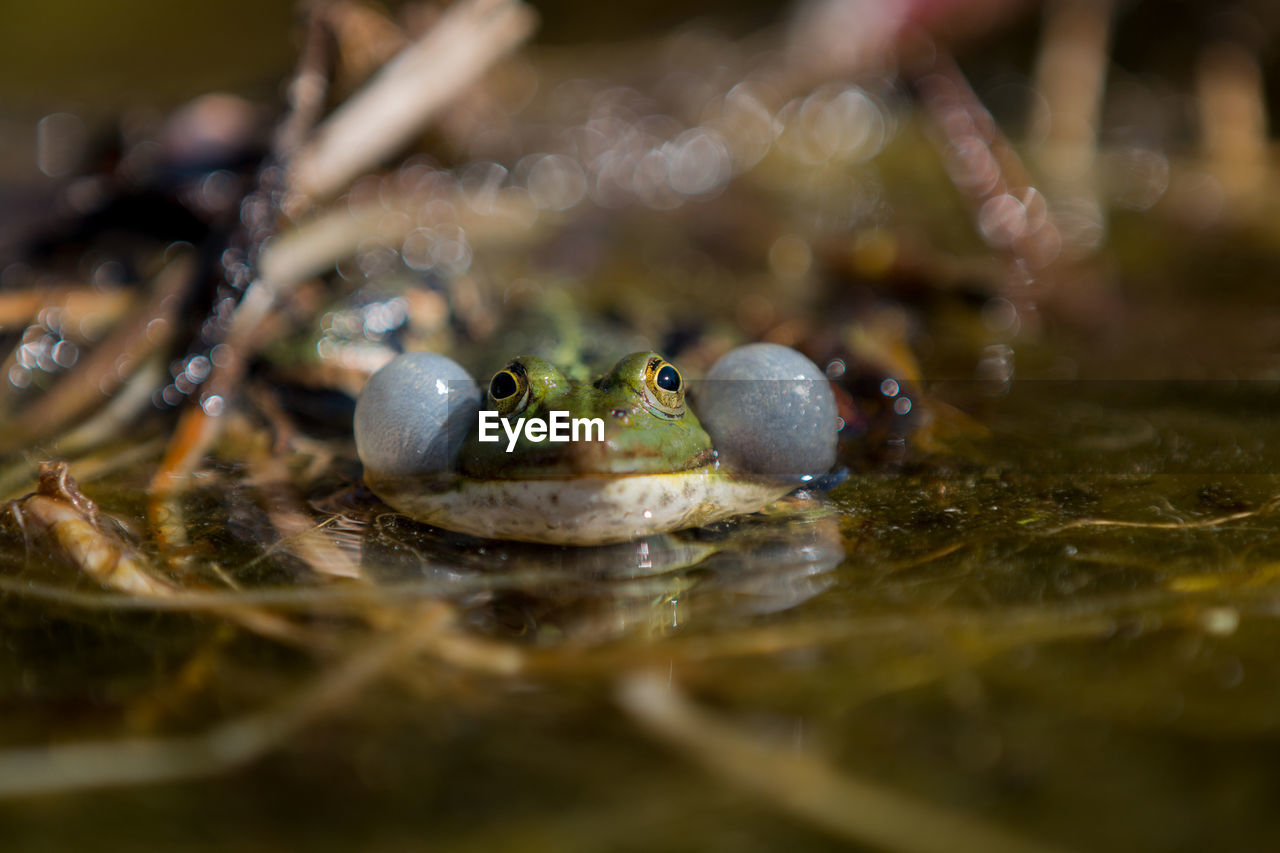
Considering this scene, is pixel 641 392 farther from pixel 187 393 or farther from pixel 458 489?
pixel 187 393

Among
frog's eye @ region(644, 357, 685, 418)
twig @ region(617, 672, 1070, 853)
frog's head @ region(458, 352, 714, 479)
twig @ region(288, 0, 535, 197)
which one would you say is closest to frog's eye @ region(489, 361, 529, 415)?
frog's head @ region(458, 352, 714, 479)

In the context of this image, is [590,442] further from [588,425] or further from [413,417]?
[413,417]

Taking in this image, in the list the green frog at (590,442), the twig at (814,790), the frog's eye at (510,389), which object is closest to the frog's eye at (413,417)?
the green frog at (590,442)

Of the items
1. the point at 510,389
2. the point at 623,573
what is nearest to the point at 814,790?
the point at 623,573

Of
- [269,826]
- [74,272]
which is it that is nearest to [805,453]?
[269,826]

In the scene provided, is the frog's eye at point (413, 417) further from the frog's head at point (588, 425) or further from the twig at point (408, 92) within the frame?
the twig at point (408, 92)

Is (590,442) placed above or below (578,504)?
above

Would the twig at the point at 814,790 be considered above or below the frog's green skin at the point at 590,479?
below
